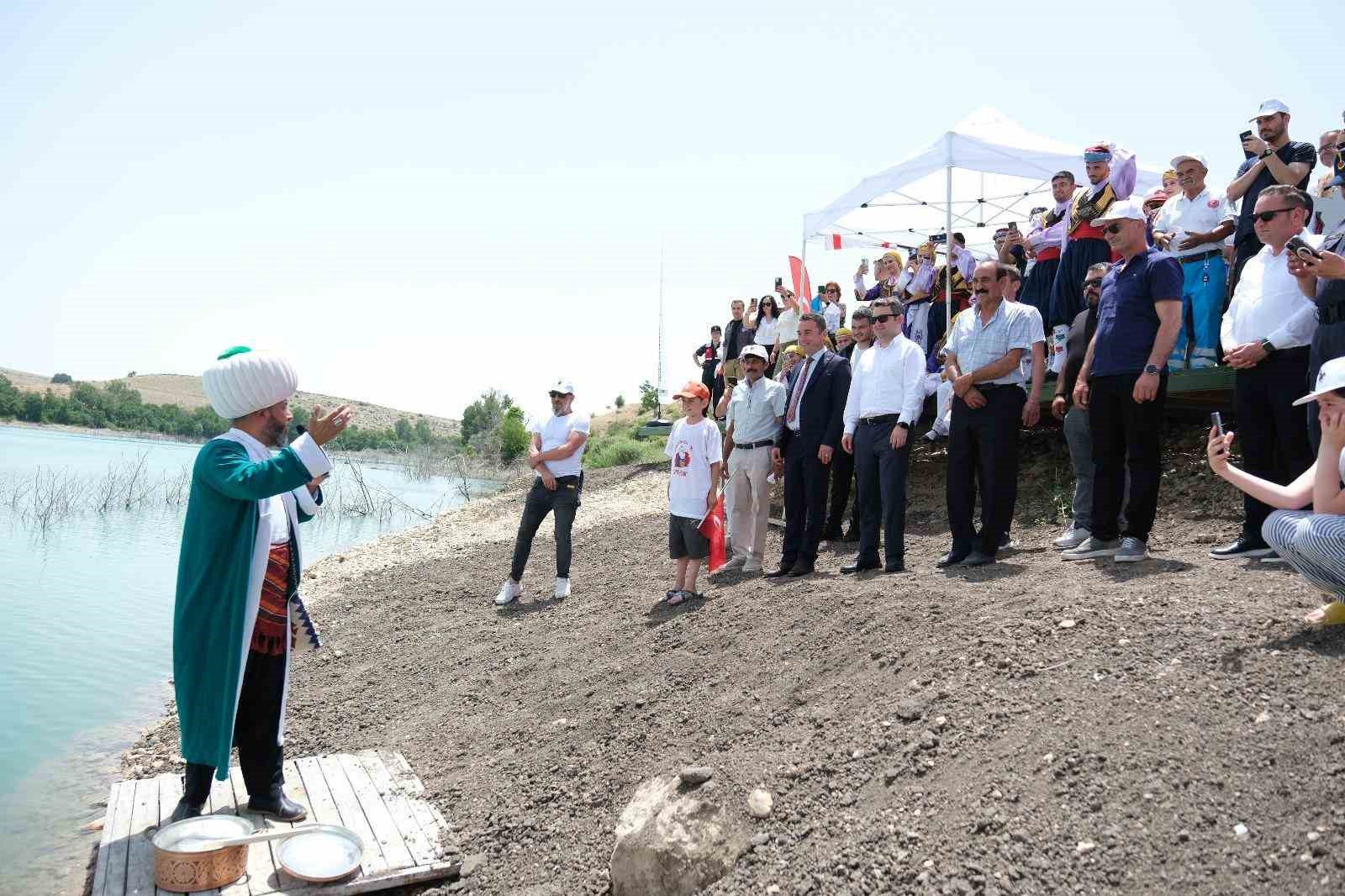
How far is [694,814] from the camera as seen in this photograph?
4008 millimetres

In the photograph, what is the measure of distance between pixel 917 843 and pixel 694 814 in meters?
0.99

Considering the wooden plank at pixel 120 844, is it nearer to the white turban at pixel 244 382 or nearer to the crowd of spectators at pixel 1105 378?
the white turban at pixel 244 382

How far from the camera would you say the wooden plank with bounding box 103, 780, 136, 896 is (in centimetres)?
390

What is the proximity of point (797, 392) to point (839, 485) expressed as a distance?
1.24 meters

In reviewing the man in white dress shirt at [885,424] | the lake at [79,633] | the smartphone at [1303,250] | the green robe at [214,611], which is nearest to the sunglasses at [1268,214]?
the smartphone at [1303,250]

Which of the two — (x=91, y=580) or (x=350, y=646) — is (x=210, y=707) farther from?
(x=91, y=580)

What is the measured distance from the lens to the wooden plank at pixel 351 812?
4.34 m

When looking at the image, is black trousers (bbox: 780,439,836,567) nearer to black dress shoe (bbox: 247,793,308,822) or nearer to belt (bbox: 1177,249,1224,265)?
belt (bbox: 1177,249,1224,265)

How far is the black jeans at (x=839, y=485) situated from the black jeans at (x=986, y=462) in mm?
1419

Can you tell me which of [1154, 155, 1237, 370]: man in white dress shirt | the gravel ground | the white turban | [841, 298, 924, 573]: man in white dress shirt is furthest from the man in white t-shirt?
[1154, 155, 1237, 370]: man in white dress shirt

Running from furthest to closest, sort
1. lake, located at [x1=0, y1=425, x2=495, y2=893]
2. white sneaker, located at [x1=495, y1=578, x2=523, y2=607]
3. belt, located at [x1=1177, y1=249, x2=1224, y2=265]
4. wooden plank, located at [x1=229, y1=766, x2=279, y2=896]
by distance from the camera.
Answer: white sneaker, located at [x1=495, y1=578, x2=523, y2=607] < belt, located at [x1=1177, y1=249, x2=1224, y2=265] < lake, located at [x1=0, y1=425, x2=495, y2=893] < wooden plank, located at [x1=229, y1=766, x2=279, y2=896]

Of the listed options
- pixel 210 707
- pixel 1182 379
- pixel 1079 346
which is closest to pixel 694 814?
pixel 210 707

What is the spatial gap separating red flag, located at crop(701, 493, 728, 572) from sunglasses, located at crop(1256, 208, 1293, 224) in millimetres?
4278

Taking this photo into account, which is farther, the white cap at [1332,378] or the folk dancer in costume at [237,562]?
the folk dancer in costume at [237,562]
